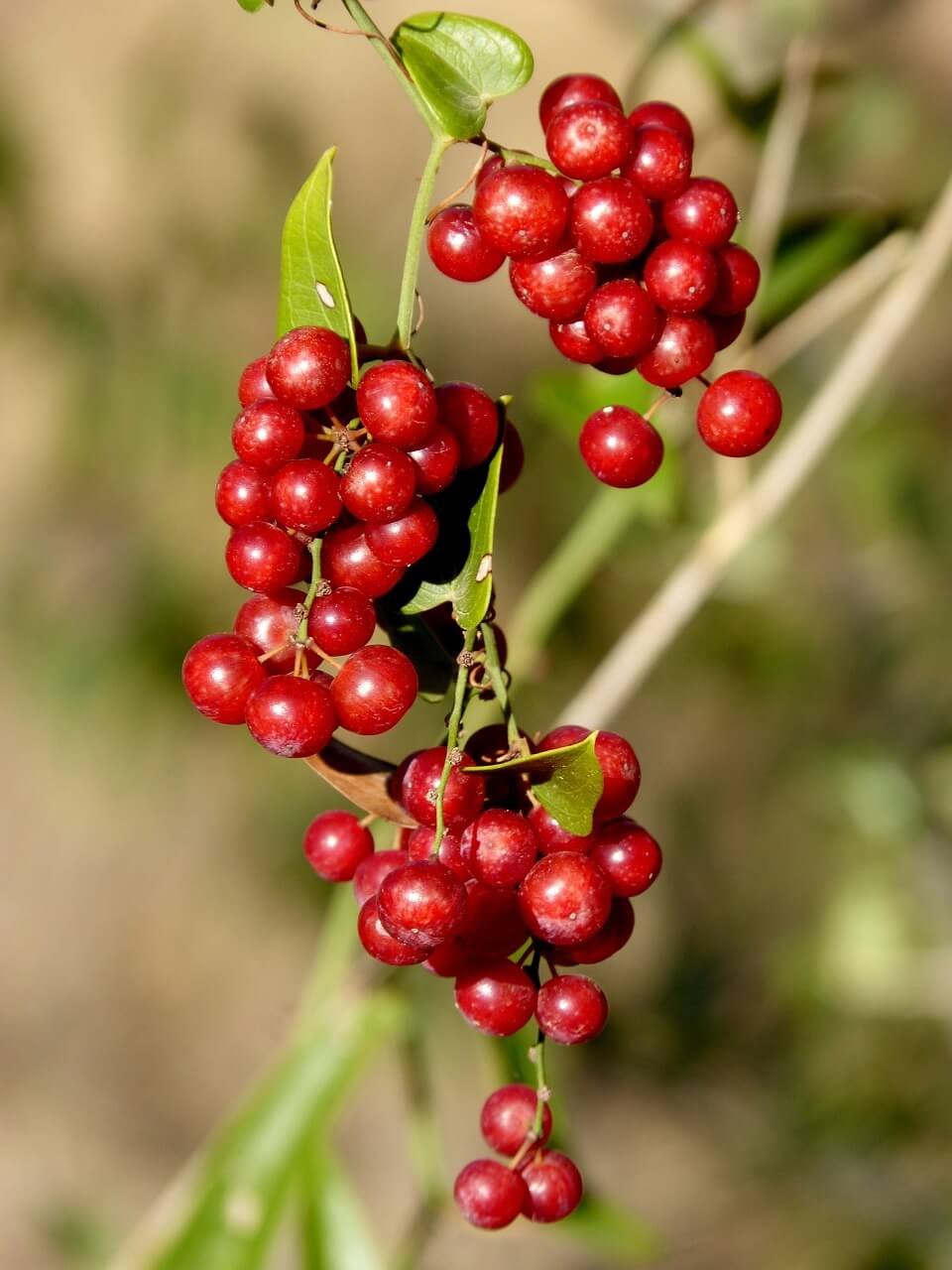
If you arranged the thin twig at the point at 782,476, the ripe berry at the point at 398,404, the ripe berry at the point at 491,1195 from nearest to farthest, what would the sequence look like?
the ripe berry at the point at 398,404, the ripe berry at the point at 491,1195, the thin twig at the point at 782,476

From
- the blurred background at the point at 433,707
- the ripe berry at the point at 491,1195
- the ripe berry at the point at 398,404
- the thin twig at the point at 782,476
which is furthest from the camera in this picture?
the blurred background at the point at 433,707

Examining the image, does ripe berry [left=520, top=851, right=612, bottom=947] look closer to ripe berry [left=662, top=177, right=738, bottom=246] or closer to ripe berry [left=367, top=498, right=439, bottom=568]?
ripe berry [left=367, top=498, right=439, bottom=568]

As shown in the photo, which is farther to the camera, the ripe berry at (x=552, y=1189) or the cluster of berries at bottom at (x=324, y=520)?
the ripe berry at (x=552, y=1189)

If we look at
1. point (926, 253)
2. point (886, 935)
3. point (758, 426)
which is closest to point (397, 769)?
point (758, 426)

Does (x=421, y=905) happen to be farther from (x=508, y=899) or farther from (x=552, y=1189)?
(x=552, y=1189)

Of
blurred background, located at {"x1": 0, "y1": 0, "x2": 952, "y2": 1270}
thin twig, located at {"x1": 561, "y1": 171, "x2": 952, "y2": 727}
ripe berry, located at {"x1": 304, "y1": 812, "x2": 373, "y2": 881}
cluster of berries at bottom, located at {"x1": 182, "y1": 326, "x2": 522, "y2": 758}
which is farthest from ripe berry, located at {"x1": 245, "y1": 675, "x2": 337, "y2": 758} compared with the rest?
blurred background, located at {"x1": 0, "y1": 0, "x2": 952, "y2": 1270}

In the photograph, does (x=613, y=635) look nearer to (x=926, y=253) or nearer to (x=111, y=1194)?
(x=926, y=253)

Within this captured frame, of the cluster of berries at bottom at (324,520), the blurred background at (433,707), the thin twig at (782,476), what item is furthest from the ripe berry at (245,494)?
the blurred background at (433,707)

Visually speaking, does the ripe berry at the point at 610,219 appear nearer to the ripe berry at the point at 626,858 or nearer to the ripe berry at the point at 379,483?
the ripe berry at the point at 379,483
